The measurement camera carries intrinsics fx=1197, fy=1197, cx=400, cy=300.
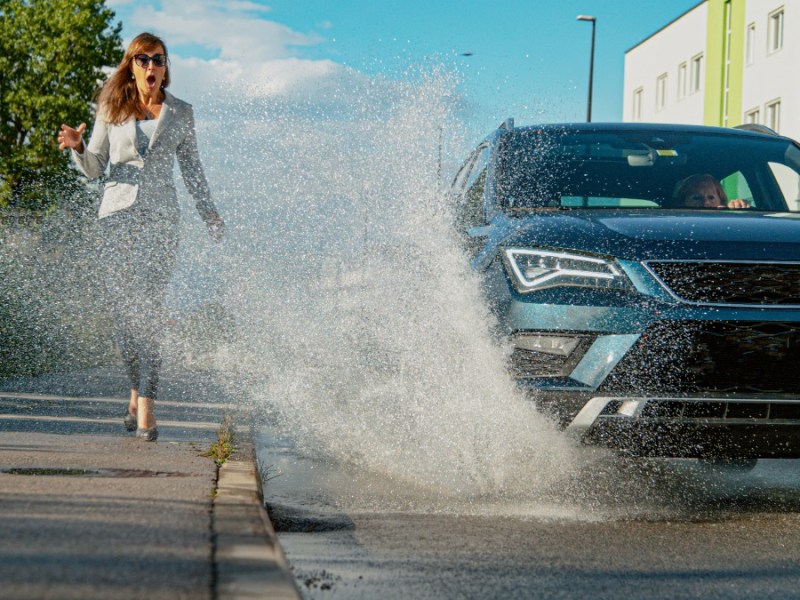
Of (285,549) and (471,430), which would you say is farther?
(471,430)

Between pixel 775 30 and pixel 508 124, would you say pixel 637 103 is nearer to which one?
pixel 775 30

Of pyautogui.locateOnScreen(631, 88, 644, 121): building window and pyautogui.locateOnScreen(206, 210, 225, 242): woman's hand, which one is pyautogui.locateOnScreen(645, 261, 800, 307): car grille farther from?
pyautogui.locateOnScreen(631, 88, 644, 121): building window

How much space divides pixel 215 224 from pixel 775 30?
115 feet

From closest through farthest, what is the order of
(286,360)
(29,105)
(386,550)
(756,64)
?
(386,550)
(286,360)
(29,105)
(756,64)

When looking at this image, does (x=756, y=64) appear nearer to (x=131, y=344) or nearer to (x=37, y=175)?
(x=37, y=175)

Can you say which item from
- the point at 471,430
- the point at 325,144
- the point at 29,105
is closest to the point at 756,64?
the point at 29,105

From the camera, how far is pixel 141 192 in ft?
22.2

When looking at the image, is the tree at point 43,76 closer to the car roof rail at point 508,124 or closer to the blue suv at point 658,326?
the car roof rail at point 508,124

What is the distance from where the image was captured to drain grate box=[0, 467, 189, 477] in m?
5.15

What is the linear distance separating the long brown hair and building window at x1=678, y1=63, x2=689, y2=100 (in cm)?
4212

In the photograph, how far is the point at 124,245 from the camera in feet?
22.0

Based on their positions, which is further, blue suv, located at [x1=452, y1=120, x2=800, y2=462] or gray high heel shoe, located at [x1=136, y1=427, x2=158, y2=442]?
gray high heel shoe, located at [x1=136, y1=427, x2=158, y2=442]

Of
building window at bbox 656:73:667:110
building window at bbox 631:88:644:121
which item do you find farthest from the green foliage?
building window at bbox 631:88:644:121

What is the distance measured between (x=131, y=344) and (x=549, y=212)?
2.59 m
